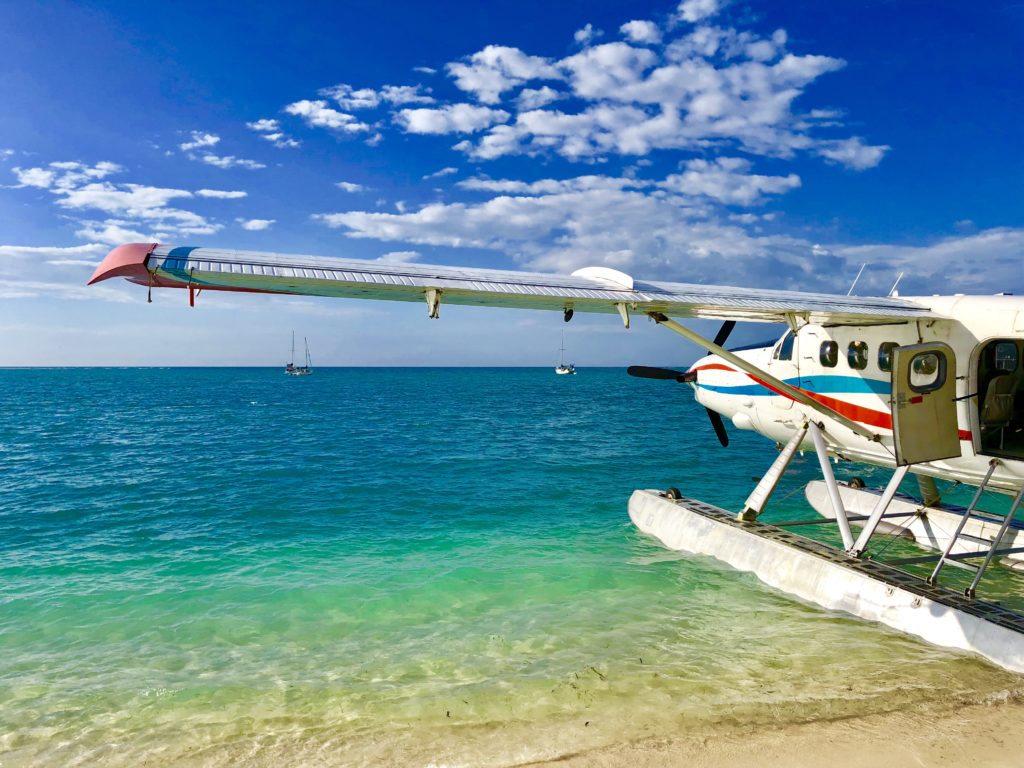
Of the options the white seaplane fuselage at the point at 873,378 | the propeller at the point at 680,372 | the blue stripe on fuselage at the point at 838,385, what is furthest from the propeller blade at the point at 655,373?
the blue stripe on fuselage at the point at 838,385

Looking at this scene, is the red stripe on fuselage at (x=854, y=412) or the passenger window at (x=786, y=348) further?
the passenger window at (x=786, y=348)

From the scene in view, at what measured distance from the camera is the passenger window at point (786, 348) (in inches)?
374

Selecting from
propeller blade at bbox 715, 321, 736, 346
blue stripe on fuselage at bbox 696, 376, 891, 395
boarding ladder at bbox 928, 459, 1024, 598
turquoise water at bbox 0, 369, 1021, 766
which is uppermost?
propeller blade at bbox 715, 321, 736, 346

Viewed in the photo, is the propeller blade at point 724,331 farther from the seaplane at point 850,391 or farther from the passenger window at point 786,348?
the passenger window at point 786,348

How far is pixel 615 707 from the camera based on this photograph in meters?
5.14

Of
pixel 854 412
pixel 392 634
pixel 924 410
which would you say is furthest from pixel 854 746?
pixel 854 412

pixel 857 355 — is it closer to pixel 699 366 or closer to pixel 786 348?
pixel 786 348

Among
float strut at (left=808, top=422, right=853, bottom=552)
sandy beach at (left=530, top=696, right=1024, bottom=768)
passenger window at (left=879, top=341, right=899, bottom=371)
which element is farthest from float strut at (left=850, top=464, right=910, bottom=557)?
sandy beach at (left=530, top=696, right=1024, bottom=768)

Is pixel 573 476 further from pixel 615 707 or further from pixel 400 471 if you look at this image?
pixel 615 707

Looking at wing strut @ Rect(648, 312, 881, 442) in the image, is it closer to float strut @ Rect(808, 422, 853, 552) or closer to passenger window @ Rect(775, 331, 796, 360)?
float strut @ Rect(808, 422, 853, 552)

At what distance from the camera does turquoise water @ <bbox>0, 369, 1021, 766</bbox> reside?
4941 mm

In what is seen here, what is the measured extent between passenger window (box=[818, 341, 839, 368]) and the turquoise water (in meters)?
3.38

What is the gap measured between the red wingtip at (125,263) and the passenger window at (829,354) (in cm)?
864

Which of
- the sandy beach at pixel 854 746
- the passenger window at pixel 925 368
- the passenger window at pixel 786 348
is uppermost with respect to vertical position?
the passenger window at pixel 786 348
